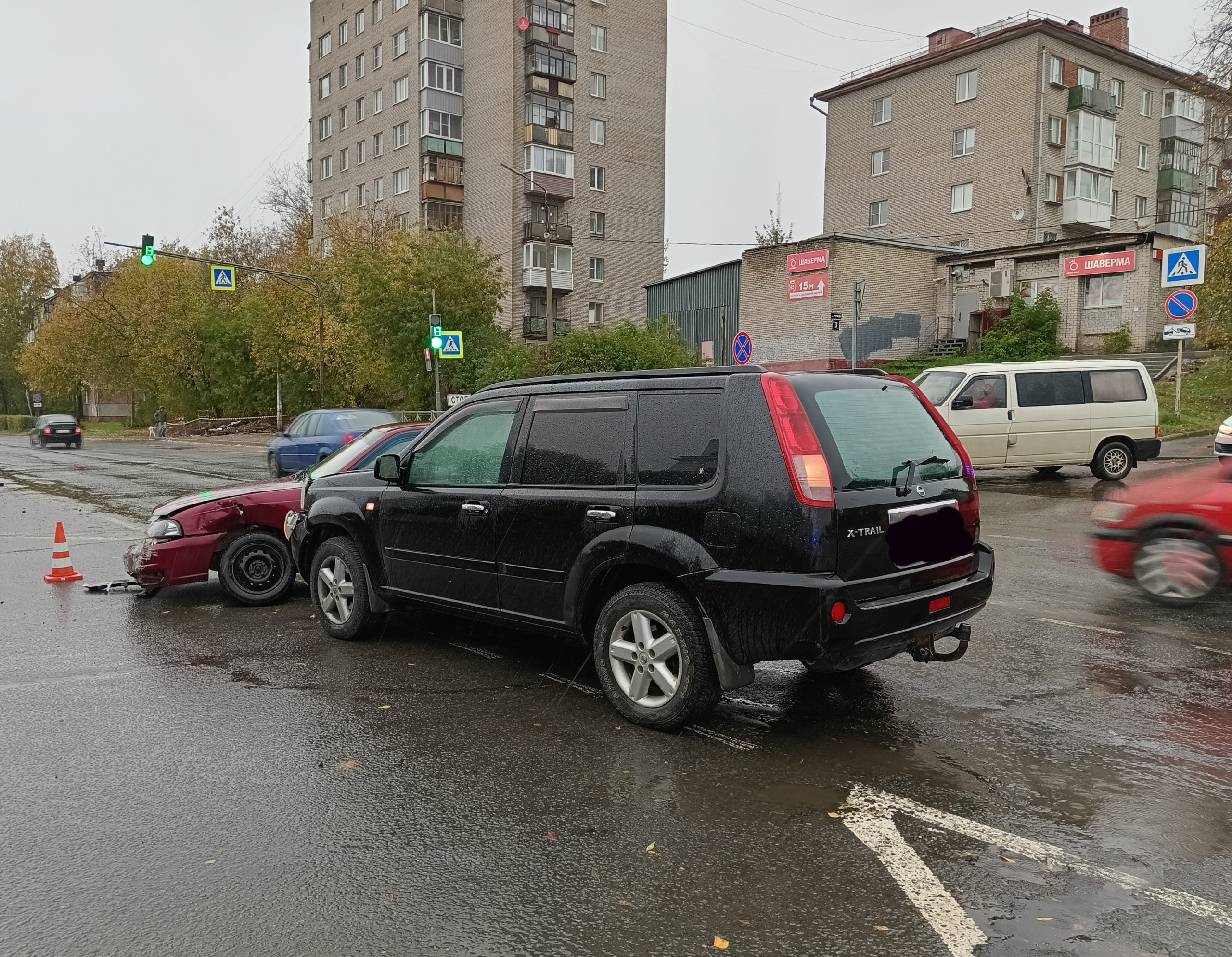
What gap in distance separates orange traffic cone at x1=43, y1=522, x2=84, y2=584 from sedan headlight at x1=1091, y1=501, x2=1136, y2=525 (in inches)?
372

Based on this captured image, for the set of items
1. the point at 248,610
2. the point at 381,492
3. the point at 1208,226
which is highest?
the point at 1208,226

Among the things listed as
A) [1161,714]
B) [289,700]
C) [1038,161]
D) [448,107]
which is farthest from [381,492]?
[448,107]

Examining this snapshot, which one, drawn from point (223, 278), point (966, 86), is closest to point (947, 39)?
point (966, 86)

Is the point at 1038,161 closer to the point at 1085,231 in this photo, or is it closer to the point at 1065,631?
the point at 1085,231

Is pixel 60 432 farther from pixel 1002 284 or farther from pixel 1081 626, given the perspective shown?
pixel 1081 626

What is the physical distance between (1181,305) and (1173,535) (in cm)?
1503

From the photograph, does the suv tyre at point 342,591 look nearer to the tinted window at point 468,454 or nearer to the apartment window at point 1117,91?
the tinted window at point 468,454

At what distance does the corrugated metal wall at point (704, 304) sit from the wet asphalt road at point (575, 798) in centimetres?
3480

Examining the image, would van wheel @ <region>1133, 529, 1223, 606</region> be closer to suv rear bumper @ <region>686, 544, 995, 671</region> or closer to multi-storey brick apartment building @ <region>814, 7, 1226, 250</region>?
suv rear bumper @ <region>686, 544, 995, 671</region>

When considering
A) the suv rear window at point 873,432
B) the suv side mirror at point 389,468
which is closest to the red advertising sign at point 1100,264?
the suv rear window at point 873,432

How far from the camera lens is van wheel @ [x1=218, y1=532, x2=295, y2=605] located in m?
8.23

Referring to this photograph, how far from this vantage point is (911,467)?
15.7 feet

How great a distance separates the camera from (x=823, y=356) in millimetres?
36031

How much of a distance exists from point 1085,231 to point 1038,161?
5.29 m
